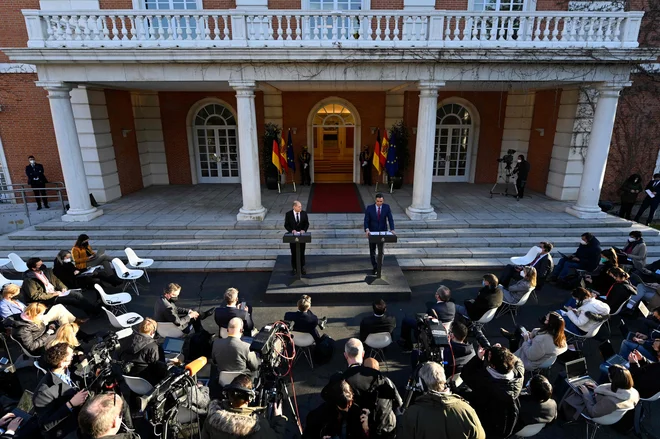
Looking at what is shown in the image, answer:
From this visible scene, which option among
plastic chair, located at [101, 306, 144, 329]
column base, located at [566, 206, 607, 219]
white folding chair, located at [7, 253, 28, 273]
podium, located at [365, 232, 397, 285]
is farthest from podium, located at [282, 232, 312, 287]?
column base, located at [566, 206, 607, 219]

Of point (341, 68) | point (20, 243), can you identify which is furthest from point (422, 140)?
point (20, 243)

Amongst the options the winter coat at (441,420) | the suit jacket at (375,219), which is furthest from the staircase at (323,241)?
the winter coat at (441,420)

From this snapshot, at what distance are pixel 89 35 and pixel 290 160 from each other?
287 inches

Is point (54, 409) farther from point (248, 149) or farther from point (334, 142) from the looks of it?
point (334, 142)

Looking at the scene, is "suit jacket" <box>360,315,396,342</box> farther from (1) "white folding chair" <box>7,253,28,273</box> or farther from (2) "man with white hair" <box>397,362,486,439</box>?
(1) "white folding chair" <box>7,253,28,273</box>

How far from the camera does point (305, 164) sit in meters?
15.4

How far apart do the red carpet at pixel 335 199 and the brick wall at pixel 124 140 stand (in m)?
7.11

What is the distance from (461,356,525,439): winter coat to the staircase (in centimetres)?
521

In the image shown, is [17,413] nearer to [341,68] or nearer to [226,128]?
[341,68]

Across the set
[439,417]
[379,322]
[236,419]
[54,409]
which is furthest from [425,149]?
[54,409]

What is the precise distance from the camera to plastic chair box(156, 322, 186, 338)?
18.3 feet

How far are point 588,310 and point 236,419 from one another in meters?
5.36

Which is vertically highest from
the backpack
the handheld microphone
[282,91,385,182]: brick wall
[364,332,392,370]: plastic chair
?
[282,91,385,182]: brick wall

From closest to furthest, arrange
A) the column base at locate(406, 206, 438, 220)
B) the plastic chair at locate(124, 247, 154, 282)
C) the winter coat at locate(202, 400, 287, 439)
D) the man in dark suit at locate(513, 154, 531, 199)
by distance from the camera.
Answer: the winter coat at locate(202, 400, 287, 439)
the plastic chair at locate(124, 247, 154, 282)
the column base at locate(406, 206, 438, 220)
the man in dark suit at locate(513, 154, 531, 199)
